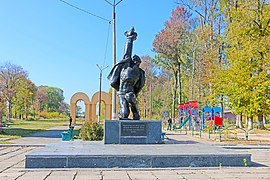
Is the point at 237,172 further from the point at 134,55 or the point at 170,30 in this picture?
the point at 170,30

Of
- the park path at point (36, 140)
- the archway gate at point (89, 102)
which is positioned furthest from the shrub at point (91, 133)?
the archway gate at point (89, 102)

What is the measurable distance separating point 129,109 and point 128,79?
1101mm

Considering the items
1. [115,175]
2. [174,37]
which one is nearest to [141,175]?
[115,175]

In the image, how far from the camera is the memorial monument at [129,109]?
1033 cm

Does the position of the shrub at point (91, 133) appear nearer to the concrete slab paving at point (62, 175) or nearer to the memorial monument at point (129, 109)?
the memorial monument at point (129, 109)

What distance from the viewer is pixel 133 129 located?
10.4m

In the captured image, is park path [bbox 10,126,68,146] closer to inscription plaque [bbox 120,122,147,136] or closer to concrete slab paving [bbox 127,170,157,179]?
inscription plaque [bbox 120,122,147,136]

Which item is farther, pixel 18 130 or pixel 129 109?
pixel 18 130

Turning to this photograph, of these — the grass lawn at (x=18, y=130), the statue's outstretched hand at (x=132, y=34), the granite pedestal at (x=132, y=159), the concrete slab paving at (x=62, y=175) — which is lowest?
the grass lawn at (x=18, y=130)

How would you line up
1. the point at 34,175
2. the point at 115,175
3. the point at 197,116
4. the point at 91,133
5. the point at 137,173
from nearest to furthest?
the point at 34,175 < the point at 115,175 < the point at 137,173 < the point at 91,133 < the point at 197,116

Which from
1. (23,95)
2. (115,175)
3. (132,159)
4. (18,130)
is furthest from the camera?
(23,95)

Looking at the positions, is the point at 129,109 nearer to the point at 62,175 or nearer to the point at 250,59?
the point at 62,175

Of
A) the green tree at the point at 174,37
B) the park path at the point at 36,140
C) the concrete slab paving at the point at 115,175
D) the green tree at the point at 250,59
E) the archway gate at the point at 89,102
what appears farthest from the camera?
the archway gate at the point at 89,102

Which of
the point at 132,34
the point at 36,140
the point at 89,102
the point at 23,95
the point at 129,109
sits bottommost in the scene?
the point at 36,140
